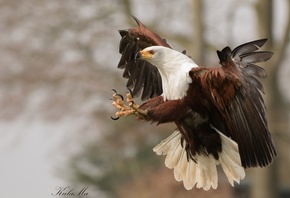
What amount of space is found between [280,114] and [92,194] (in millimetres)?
3909

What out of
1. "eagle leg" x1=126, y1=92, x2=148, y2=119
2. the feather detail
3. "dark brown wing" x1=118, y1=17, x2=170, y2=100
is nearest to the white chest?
"eagle leg" x1=126, y1=92, x2=148, y2=119

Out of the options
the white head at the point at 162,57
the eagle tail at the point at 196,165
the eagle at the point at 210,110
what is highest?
the white head at the point at 162,57

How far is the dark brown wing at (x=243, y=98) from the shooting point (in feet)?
24.1

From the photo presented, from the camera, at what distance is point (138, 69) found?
866 cm

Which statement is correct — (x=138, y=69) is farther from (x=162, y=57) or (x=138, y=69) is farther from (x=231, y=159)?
(x=231, y=159)

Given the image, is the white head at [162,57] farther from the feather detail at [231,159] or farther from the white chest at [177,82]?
the feather detail at [231,159]

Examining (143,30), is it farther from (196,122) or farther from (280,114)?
(280,114)

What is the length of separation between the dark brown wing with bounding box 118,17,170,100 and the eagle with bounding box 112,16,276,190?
0.74 ft

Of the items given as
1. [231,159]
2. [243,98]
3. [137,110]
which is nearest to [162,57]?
[137,110]

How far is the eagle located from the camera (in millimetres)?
7387

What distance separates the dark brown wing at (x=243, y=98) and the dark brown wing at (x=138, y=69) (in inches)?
37.7

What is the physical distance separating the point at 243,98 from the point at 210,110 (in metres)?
0.38

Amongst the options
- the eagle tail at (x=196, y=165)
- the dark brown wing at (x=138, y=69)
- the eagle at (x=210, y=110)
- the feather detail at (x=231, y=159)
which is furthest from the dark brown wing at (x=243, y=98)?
the dark brown wing at (x=138, y=69)

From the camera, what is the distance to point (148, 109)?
771 cm
